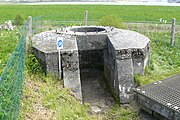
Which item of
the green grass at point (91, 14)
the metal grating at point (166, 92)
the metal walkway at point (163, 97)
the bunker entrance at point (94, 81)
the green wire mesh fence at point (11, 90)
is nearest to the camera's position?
the green wire mesh fence at point (11, 90)

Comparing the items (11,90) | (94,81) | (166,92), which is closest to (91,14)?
(94,81)

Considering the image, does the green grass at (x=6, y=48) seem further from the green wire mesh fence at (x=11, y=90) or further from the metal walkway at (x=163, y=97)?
the metal walkway at (x=163, y=97)

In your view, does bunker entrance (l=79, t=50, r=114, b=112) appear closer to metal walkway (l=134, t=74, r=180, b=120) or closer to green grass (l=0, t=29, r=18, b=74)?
metal walkway (l=134, t=74, r=180, b=120)

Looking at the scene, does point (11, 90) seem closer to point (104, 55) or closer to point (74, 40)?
point (74, 40)

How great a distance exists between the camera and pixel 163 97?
6262 millimetres

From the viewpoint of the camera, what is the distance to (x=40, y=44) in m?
8.12

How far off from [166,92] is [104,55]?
2994 mm

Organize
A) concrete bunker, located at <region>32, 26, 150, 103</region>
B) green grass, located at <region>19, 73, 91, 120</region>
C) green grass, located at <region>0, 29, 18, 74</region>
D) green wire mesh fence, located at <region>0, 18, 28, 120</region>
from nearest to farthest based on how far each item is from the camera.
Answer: green wire mesh fence, located at <region>0, 18, 28, 120</region> → green grass, located at <region>19, 73, 91, 120</region> → green grass, located at <region>0, 29, 18, 74</region> → concrete bunker, located at <region>32, 26, 150, 103</region>

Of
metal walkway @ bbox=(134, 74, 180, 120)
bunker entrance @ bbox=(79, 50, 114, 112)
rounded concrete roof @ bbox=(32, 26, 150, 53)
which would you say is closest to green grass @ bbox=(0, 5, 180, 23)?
bunker entrance @ bbox=(79, 50, 114, 112)

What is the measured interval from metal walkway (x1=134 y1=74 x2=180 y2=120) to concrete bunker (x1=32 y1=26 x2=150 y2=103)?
902 mm

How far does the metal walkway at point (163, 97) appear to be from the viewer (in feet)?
19.2

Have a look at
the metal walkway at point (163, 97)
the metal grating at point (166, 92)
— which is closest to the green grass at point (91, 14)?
the metal grating at point (166, 92)

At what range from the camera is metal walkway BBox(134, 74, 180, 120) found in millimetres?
5854

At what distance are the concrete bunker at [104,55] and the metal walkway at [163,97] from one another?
35.5 inches
